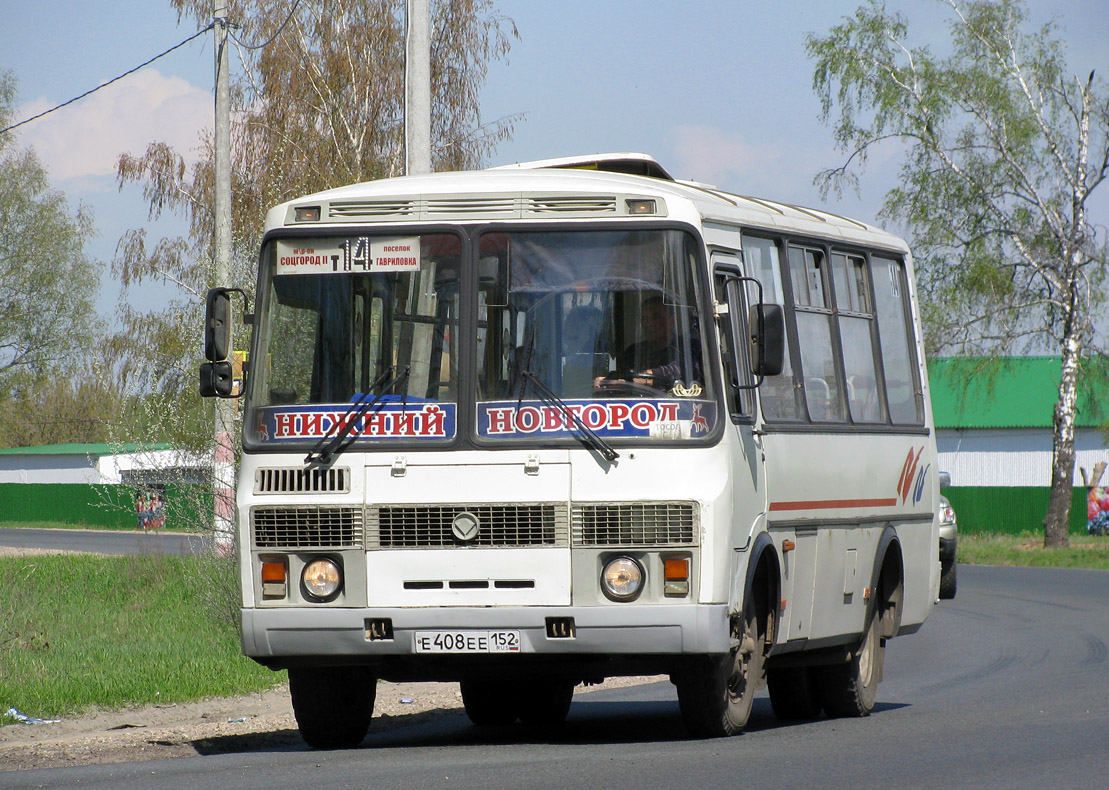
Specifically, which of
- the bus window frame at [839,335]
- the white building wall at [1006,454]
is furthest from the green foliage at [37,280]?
the bus window frame at [839,335]

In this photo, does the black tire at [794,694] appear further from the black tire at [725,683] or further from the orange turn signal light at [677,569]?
the orange turn signal light at [677,569]

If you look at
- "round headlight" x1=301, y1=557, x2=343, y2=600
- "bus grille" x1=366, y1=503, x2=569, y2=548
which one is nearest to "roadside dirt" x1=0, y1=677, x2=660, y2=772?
"round headlight" x1=301, y1=557, x2=343, y2=600

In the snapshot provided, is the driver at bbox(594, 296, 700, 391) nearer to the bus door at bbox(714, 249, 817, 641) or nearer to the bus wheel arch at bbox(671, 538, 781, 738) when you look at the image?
the bus door at bbox(714, 249, 817, 641)

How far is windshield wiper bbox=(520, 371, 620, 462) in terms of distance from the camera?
8.76 m

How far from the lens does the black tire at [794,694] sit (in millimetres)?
11741

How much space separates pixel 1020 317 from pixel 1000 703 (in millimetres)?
28504

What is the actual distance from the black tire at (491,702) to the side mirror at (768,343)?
317 centimetres

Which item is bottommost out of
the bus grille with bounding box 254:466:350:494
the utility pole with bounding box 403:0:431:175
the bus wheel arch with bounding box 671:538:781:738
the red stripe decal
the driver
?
the bus wheel arch with bounding box 671:538:781:738

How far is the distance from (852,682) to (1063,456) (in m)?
30.1

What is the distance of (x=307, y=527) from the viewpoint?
902cm

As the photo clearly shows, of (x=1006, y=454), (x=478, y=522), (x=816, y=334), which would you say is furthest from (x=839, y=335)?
(x=1006, y=454)

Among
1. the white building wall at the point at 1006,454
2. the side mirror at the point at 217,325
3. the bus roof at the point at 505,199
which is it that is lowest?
the side mirror at the point at 217,325

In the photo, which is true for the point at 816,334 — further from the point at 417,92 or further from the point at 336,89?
the point at 336,89

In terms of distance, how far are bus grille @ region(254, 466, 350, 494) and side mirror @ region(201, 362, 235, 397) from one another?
0.60m
